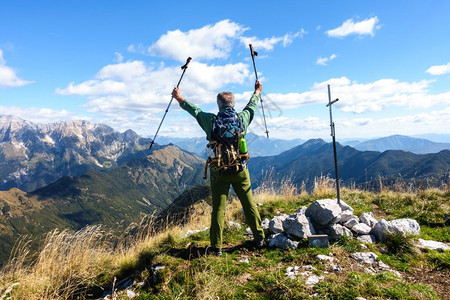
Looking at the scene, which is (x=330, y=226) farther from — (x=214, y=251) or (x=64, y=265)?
(x=64, y=265)

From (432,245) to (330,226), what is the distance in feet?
8.13

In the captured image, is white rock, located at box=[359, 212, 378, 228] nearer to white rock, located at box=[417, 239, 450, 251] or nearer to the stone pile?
the stone pile

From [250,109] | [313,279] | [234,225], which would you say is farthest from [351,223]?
[250,109]

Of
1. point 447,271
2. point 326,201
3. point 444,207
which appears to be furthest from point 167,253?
point 444,207

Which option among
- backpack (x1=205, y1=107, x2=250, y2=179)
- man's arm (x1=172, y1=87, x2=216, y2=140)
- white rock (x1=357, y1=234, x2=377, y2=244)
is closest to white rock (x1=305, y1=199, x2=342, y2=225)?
white rock (x1=357, y1=234, x2=377, y2=244)

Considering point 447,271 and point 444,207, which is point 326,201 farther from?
point 444,207

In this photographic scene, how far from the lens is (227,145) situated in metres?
6.06

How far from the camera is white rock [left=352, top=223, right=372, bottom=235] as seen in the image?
7.14 m

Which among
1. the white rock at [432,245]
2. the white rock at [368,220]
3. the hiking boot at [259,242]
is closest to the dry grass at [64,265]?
the hiking boot at [259,242]

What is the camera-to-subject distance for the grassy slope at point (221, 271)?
4.52 metres

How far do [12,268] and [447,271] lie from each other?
9.62 metres

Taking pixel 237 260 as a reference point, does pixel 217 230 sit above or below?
above

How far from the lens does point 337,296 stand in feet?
14.1

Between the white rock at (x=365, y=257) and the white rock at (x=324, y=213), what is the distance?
1283mm
